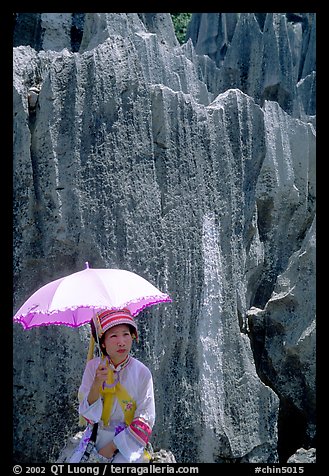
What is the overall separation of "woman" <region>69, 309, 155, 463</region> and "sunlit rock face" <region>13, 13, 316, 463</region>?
0.91 meters

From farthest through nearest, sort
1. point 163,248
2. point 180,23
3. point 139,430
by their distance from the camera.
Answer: point 180,23
point 163,248
point 139,430

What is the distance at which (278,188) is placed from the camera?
7.55 metres

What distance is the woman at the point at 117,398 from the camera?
3.22 metres

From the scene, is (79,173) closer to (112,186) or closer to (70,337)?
(112,186)

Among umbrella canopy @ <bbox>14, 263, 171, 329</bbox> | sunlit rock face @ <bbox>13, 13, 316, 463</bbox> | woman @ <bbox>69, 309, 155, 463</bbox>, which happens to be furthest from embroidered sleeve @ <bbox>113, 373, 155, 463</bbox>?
sunlit rock face @ <bbox>13, 13, 316, 463</bbox>

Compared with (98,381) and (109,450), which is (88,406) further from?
(109,450)

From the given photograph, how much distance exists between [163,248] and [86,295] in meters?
1.56

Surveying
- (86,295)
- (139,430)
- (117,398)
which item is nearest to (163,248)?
(86,295)

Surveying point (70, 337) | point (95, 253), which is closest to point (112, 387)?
point (70, 337)

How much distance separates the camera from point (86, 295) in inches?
129

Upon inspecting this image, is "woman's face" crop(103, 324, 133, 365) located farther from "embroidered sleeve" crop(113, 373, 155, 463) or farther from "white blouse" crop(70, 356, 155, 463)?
"embroidered sleeve" crop(113, 373, 155, 463)

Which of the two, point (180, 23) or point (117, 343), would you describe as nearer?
point (117, 343)

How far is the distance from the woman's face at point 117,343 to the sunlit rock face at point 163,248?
92cm

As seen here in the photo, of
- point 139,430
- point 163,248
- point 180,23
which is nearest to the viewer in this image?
point 139,430
